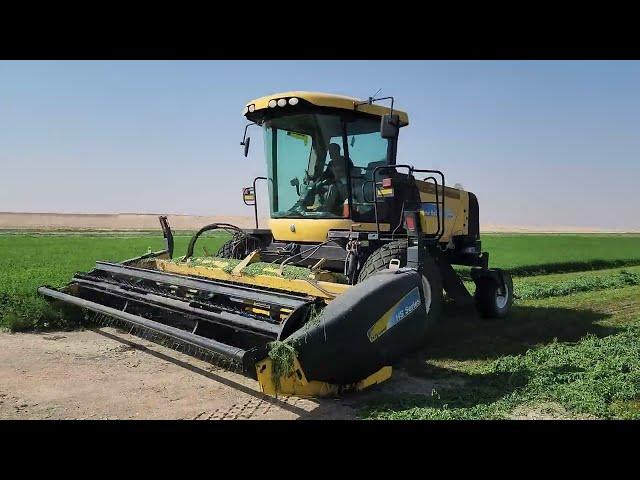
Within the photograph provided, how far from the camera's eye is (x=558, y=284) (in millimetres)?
12078

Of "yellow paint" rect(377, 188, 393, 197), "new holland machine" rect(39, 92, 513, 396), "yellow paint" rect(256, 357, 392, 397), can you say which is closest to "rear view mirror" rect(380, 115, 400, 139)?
"new holland machine" rect(39, 92, 513, 396)

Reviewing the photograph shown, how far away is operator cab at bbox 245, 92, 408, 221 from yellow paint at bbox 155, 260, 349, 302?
1.18 metres

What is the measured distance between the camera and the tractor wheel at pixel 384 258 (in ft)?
17.7

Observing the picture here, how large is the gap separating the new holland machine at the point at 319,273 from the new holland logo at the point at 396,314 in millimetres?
13

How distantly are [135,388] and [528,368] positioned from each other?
3.62m

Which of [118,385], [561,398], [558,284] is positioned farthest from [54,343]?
[558,284]

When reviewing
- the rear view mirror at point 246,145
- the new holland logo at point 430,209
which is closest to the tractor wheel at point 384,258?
the new holland logo at point 430,209

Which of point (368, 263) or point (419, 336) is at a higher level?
point (368, 263)

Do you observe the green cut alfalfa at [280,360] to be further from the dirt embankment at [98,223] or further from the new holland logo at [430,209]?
the dirt embankment at [98,223]

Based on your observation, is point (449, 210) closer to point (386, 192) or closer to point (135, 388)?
point (386, 192)

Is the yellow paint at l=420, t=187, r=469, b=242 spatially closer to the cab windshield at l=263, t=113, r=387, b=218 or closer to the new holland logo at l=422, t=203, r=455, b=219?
the new holland logo at l=422, t=203, r=455, b=219

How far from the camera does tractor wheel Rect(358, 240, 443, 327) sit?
5.39m
